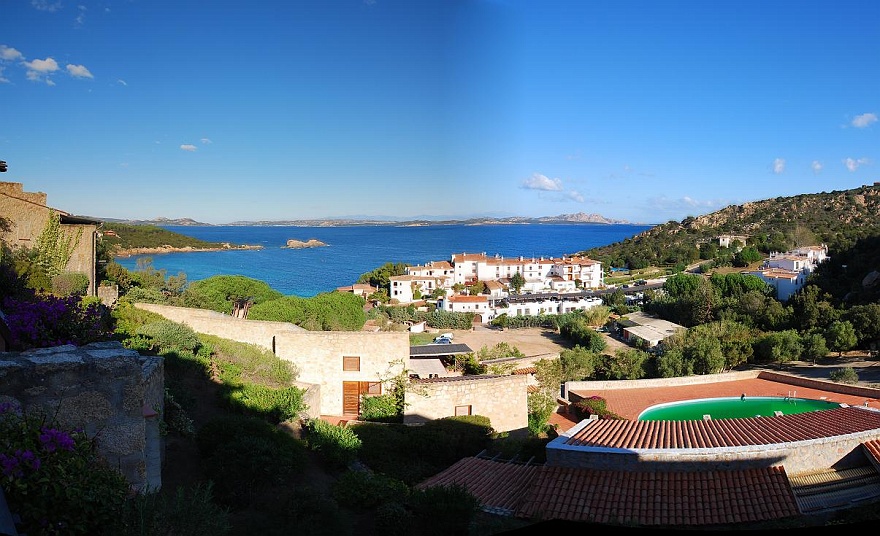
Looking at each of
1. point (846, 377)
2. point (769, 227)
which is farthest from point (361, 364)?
point (769, 227)

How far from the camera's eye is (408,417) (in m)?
8.35

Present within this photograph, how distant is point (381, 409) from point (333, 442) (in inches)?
95.5

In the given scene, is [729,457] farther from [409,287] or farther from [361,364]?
[409,287]

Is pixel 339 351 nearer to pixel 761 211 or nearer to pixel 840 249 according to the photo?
pixel 840 249

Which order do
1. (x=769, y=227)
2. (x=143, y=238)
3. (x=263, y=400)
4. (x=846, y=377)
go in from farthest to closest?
(x=143, y=238), (x=769, y=227), (x=846, y=377), (x=263, y=400)

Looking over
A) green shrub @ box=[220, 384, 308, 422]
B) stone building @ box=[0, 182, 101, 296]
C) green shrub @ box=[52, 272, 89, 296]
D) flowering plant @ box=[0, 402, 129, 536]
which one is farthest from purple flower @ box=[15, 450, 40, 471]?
stone building @ box=[0, 182, 101, 296]

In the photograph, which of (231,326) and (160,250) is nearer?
(231,326)

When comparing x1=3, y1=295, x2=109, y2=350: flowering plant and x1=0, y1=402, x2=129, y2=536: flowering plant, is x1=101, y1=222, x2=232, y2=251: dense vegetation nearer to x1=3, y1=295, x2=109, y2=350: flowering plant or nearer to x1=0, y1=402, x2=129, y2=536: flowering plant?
x1=3, y1=295, x2=109, y2=350: flowering plant

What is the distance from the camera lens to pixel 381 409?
28.0ft

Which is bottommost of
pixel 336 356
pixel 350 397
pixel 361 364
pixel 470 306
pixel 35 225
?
pixel 470 306

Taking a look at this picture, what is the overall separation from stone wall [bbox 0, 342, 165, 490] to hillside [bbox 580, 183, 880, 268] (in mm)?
48786

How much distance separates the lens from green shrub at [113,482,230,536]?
229 centimetres

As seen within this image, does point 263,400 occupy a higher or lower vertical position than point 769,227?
lower

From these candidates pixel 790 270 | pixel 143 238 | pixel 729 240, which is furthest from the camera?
pixel 143 238
